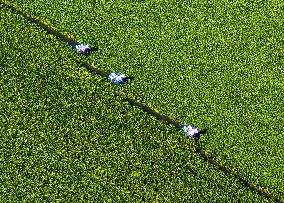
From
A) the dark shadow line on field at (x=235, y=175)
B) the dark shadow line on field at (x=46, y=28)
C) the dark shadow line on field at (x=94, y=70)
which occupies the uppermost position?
the dark shadow line on field at (x=46, y=28)

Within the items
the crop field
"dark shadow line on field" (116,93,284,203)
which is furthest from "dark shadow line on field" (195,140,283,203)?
the crop field

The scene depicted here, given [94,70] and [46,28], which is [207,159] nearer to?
[94,70]

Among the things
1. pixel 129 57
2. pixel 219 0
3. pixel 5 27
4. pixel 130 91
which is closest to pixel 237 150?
pixel 130 91

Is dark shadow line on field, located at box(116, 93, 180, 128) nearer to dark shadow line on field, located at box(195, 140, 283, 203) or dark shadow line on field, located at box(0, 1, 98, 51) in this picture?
dark shadow line on field, located at box(195, 140, 283, 203)

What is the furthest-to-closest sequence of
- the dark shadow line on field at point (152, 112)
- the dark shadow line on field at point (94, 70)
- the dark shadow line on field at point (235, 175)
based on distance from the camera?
1. the dark shadow line on field at point (94, 70)
2. the dark shadow line on field at point (152, 112)
3. the dark shadow line on field at point (235, 175)

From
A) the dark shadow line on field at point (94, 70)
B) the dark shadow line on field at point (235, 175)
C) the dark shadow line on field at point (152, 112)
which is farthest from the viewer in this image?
the dark shadow line on field at point (94, 70)

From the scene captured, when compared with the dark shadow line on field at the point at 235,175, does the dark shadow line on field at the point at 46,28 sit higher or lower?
higher

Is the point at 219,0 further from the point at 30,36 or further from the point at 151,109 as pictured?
the point at 30,36

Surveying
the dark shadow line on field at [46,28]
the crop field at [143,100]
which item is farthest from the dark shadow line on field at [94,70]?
the dark shadow line on field at [46,28]

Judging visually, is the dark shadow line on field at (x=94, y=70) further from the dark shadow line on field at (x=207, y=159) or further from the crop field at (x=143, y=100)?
the dark shadow line on field at (x=207, y=159)
